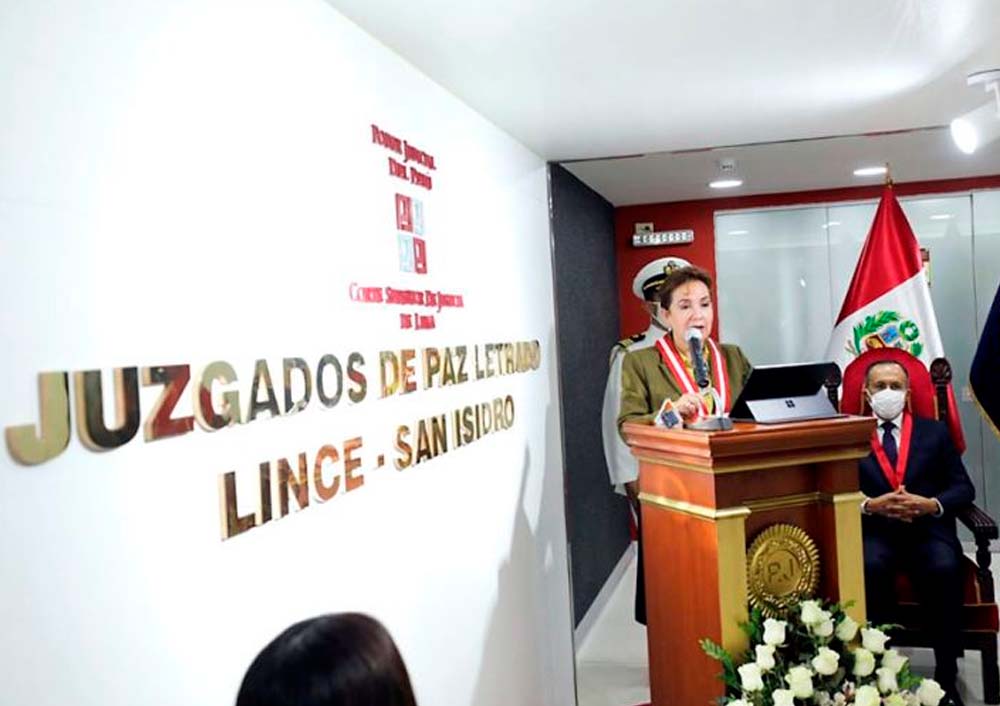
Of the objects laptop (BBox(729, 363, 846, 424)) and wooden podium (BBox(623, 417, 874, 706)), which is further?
laptop (BBox(729, 363, 846, 424))

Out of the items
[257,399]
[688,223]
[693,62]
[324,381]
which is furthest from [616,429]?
[257,399]

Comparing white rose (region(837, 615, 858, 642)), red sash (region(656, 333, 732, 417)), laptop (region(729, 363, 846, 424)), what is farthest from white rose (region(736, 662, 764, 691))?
red sash (region(656, 333, 732, 417))

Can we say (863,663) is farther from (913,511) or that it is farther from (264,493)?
(264,493)

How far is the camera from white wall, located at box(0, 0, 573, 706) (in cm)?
102

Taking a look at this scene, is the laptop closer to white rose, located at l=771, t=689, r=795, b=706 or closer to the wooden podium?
the wooden podium

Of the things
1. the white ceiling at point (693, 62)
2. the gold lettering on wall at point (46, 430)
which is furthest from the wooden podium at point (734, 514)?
the gold lettering on wall at point (46, 430)

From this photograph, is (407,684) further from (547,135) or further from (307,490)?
(547,135)

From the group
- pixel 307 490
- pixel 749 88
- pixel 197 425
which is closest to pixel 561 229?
pixel 749 88

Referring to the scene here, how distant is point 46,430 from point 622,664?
3.00 meters

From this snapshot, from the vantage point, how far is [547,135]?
3.06 meters

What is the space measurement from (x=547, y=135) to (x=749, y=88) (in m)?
0.72

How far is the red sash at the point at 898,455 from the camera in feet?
11.3

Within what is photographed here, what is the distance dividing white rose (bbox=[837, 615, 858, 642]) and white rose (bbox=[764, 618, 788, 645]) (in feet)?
0.54

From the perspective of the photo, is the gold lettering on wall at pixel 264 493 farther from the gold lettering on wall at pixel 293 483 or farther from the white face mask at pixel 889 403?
the white face mask at pixel 889 403
